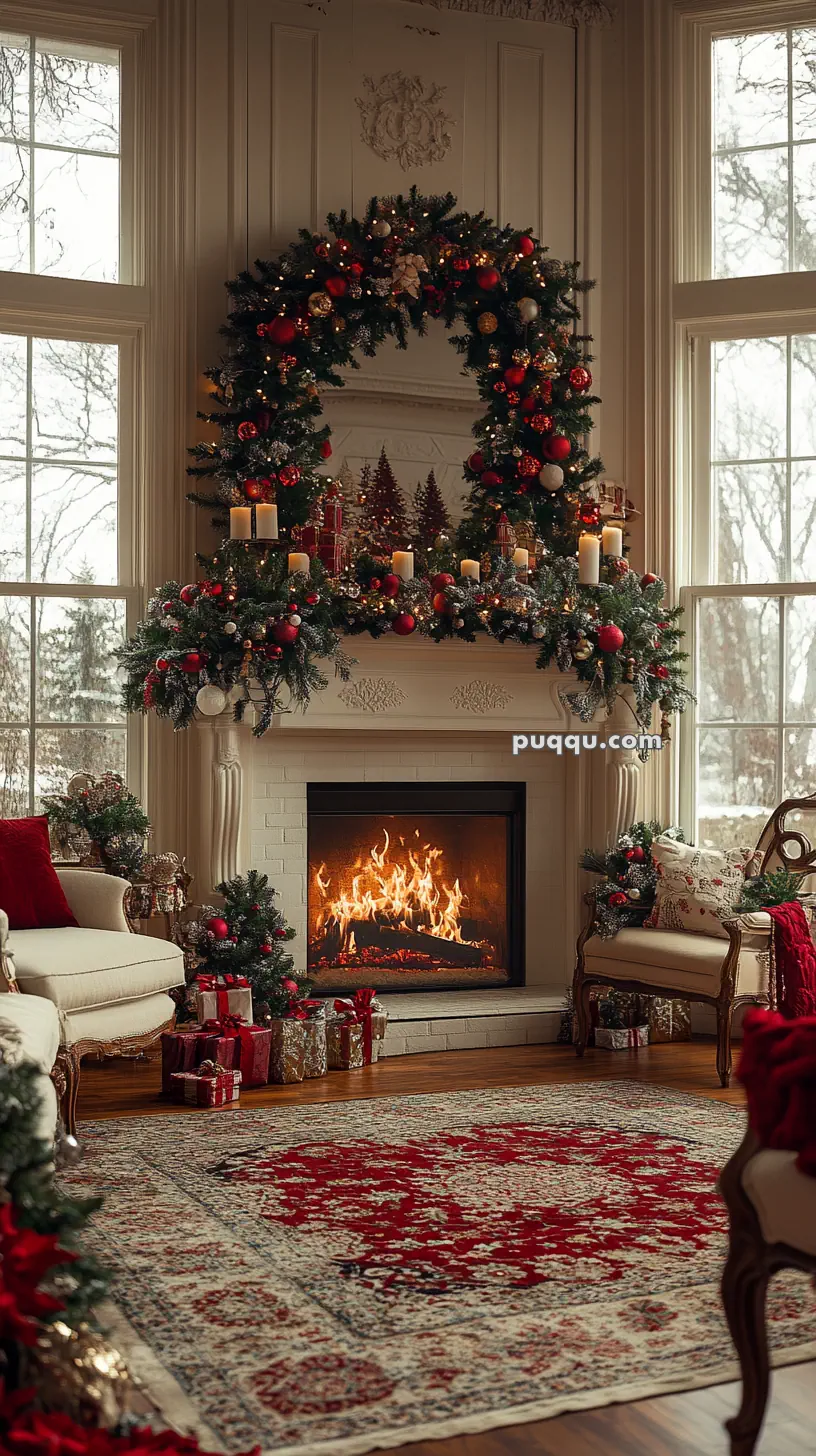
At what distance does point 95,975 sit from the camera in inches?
176

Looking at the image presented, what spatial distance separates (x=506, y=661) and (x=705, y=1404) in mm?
4073

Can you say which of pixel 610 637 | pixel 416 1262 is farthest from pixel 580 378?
pixel 416 1262

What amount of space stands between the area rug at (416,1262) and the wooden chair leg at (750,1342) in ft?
1.06

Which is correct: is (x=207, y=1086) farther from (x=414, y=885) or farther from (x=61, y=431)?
(x=61, y=431)

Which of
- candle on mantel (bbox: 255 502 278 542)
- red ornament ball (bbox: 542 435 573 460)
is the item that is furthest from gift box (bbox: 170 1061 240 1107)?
red ornament ball (bbox: 542 435 573 460)

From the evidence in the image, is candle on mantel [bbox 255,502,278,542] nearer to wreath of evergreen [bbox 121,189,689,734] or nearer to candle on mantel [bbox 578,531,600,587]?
wreath of evergreen [bbox 121,189,689,734]

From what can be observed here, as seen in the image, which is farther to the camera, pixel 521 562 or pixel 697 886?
pixel 521 562

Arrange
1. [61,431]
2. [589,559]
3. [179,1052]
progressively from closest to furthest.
Answer: [179,1052]
[589,559]
[61,431]

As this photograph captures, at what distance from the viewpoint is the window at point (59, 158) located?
613 cm

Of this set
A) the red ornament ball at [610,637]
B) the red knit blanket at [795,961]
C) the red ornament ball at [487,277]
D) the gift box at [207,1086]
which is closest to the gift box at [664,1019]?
the red ornament ball at [610,637]

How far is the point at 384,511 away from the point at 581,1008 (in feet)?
7.73

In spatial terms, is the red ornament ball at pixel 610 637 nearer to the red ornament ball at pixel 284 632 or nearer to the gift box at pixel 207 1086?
the red ornament ball at pixel 284 632

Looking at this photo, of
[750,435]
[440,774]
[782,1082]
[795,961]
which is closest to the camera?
[782,1082]

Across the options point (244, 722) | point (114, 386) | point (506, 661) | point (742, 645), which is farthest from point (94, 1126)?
point (742, 645)
